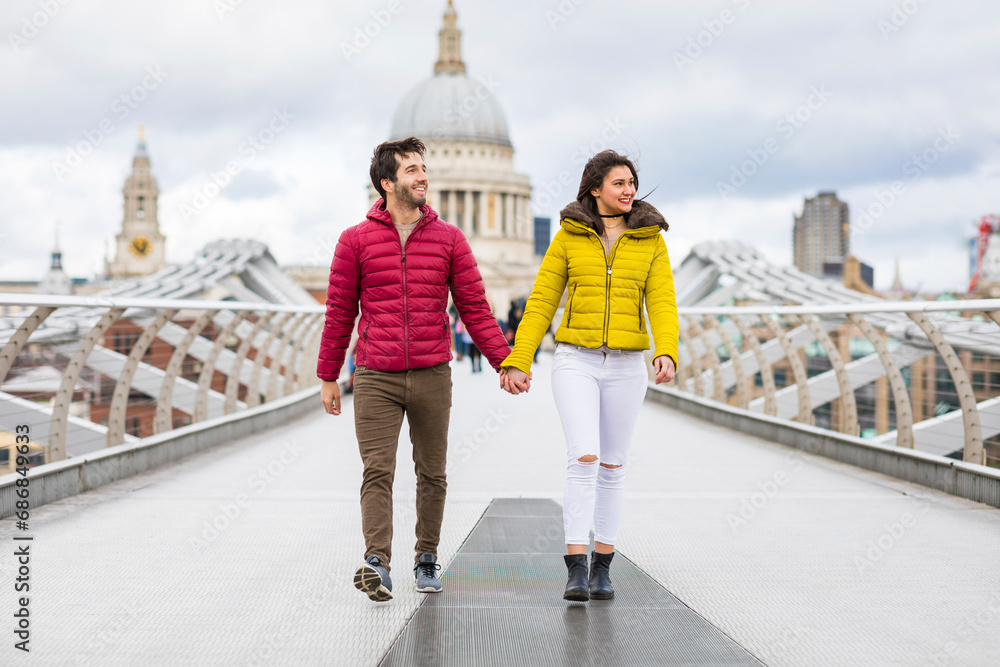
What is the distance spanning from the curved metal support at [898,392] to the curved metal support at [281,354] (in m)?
6.77

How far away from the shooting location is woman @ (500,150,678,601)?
4.09 meters

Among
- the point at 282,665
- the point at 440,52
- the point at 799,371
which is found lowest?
the point at 282,665

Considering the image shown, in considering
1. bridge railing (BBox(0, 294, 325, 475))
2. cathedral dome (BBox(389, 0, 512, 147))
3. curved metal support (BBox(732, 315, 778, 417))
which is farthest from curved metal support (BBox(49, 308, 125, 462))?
cathedral dome (BBox(389, 0, 512, 147))

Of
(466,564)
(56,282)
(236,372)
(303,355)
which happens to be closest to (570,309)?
(466,564)

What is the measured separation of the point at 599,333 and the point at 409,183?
92cm

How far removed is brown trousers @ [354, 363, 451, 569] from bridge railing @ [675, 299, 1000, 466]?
10.2 ft

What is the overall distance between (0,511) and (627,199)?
3571mm

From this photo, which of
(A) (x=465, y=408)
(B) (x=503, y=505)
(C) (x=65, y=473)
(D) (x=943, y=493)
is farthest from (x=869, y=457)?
(A) (x=465, y=408)

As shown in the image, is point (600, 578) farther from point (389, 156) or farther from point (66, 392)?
point (66, 392)

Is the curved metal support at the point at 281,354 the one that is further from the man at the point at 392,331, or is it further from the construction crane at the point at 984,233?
the construction crane at the point at 984,233

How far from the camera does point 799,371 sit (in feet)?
30.6

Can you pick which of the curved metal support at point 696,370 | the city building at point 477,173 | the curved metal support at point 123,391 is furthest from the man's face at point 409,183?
the city building at point 477,173

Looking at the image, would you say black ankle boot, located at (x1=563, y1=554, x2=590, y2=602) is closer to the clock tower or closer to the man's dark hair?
the man's dark hair

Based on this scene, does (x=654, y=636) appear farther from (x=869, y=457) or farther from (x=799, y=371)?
(x=799, y=371)
